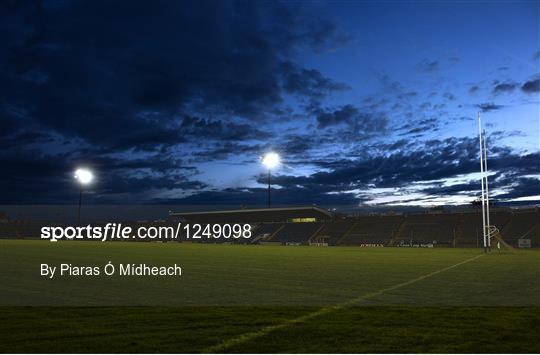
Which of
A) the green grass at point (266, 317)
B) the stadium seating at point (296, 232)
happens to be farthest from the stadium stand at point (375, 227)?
the green grass at point (266, 317)

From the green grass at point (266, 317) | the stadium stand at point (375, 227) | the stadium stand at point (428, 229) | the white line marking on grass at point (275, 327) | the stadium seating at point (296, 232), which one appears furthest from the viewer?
the stadium seating at point (296, 232)

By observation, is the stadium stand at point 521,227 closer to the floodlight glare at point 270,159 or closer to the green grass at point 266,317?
the floodlight glare at point 270,159

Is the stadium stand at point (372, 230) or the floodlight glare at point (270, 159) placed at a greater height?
the floodlight glare at point (270, 159)

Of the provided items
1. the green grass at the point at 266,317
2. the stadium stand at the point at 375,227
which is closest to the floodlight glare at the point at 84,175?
the stadium stand at the point at 375,227

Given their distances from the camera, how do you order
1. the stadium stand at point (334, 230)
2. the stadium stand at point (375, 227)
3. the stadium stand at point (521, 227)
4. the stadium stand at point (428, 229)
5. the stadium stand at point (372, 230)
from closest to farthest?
the stadium stand at point (521, 227) → the stadium stand at point (375, 227) → the stadium stand at point (428, 229) → the stadium stand at point (372, 230) → the stadium stand at point (334, 230)

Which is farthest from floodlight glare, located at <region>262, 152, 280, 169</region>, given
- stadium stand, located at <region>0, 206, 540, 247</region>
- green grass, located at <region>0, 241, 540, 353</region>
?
green grass, located at <region>0, 241, 540, 353</region>

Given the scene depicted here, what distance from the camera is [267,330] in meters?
5.77

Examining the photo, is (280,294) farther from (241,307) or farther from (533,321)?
(533,321)

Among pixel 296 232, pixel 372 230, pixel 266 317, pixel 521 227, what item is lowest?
pixel 296 232

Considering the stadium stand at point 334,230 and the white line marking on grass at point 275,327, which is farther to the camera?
the stadium stand at point 334,230

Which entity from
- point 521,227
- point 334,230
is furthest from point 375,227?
point 521,227

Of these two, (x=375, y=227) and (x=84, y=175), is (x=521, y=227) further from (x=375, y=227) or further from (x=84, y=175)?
(x=84, y=175)

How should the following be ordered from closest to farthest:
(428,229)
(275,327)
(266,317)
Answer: (275,327)
(266,317)
(428,229)

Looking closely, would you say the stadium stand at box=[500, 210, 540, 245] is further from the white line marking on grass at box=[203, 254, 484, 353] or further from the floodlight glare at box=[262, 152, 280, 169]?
→ the white line marking on grass at box=[203, 254, 484, 353]
